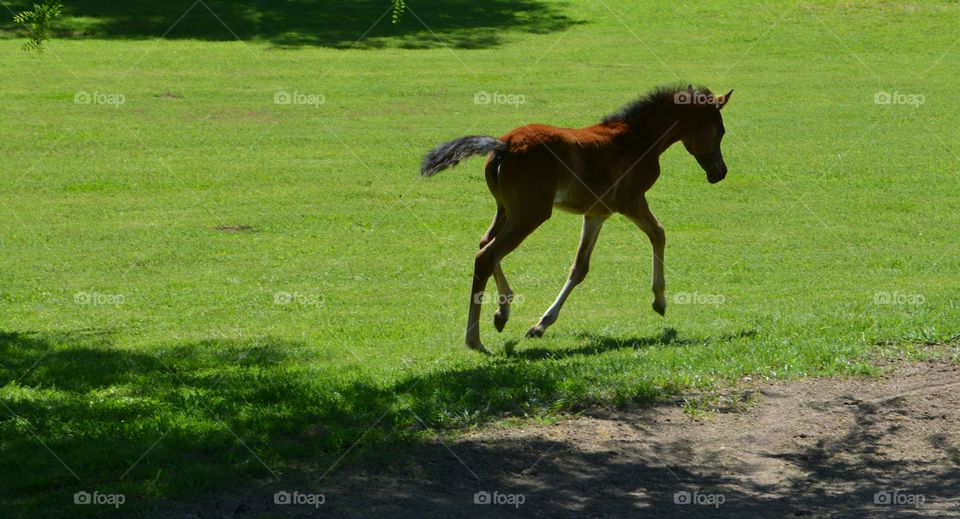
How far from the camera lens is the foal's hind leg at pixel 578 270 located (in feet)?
40.2

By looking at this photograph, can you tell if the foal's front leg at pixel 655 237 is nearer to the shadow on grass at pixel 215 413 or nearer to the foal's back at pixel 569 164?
the foal's back at pixel 569 164

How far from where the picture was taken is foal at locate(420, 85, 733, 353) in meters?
11.5

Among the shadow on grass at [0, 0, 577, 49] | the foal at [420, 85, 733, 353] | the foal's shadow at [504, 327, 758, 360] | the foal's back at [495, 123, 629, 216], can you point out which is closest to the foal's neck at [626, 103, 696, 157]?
the foal at [420, 85, 733, 353]

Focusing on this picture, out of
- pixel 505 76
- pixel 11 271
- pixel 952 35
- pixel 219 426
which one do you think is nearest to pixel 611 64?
pixel 505 76

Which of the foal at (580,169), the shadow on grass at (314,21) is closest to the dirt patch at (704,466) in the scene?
the foal at (580,169)

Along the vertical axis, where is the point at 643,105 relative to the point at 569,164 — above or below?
above

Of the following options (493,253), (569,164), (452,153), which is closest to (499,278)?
(493,253)

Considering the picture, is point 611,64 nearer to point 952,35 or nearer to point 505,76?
point 505,76

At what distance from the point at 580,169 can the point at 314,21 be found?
2596 cm

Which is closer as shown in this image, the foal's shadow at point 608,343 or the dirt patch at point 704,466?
the dirt patch at point 704,466

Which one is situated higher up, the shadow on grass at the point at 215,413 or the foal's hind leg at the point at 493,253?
the foal's hind leg at the point at 493,253

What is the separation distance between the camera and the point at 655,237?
12.9 m

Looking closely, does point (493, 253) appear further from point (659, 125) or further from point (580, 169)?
point (659, 125)

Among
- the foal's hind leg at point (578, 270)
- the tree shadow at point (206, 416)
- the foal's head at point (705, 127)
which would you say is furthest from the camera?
the foal's head at point (705, 127)
